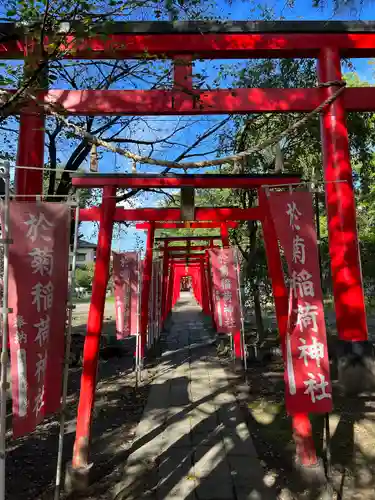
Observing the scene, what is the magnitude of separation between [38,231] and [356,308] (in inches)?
149

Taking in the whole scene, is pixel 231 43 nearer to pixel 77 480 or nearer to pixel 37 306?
pixel 37 306

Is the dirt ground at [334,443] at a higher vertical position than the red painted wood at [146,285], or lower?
lower

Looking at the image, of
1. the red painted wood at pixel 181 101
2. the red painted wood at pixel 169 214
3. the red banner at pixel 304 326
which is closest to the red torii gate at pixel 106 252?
the red banner at pixel 304 326

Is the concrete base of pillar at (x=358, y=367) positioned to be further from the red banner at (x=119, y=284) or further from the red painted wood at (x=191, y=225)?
the red painted wood at (x=191, y=225)

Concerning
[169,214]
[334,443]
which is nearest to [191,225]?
[169,214]

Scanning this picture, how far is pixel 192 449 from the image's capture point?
15.1ft

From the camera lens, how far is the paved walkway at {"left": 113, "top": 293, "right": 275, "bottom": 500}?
367 cm

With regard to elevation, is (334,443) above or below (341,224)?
below

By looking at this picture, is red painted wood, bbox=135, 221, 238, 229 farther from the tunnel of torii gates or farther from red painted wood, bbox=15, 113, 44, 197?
the tunnel of torii gates

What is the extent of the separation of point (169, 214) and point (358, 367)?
4.67m

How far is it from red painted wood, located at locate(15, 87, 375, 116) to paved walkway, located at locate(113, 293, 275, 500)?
13.0ft

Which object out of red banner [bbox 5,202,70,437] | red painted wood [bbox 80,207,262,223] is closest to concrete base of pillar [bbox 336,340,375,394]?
red banner [bbox 5,202,70,437]

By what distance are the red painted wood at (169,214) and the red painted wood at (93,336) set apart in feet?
10.6

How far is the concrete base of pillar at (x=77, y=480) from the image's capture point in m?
3.81
